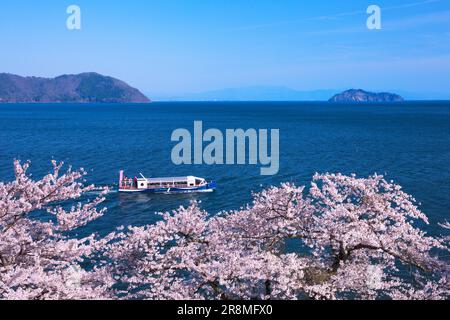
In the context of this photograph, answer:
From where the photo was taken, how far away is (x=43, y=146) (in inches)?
2881

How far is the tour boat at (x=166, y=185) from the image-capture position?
141 feet

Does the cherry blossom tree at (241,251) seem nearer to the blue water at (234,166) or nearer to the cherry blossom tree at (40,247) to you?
the cherry blossom tree at (40,247)

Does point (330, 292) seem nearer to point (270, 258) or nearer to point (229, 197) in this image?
point (270, 258)

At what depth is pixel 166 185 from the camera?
44.3 meters

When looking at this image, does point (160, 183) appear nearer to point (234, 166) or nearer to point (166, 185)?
point (166, 185)

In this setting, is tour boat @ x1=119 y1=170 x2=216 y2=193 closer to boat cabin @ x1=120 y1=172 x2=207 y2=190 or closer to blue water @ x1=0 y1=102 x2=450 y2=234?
boat cabin @ x1=120 y1=172 x2=207 y2=190

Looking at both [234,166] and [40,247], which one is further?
[234,166]

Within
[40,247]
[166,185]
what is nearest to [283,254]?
[40,247]

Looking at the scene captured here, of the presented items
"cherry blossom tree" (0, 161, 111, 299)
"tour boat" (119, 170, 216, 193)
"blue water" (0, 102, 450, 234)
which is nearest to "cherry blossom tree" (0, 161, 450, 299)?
"cherry blossom tree" (0, 161, 111, 299)

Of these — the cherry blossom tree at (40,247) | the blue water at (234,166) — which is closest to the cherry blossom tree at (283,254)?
the cherry blossom tree at (40,247)

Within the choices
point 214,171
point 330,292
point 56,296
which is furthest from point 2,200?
point 214,171

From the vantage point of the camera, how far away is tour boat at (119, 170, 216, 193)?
4312 centimetres

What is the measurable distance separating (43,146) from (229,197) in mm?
48770
